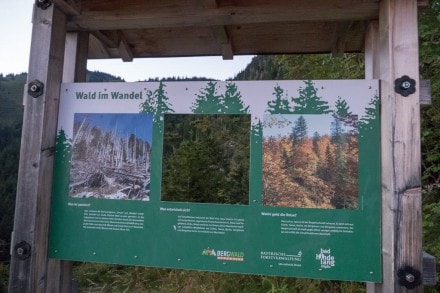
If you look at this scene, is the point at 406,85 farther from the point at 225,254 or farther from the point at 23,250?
the point at 23,250

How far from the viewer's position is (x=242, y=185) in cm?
206

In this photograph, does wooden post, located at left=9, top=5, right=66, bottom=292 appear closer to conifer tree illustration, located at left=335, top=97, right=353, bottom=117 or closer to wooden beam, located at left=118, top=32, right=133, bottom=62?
wooden beam, located at left=118, top=32, right=133, bottom=62

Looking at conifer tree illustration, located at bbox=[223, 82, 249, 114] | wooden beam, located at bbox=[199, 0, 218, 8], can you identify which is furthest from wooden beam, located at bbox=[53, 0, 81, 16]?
conifer tree illustration, located at bbox=[223, 82, 249, 114]

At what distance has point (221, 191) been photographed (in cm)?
220

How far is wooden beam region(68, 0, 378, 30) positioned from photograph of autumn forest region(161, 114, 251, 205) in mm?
543

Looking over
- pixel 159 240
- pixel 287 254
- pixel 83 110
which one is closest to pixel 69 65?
pixel 83 110

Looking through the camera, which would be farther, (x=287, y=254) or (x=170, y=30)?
(x=170, y=30)

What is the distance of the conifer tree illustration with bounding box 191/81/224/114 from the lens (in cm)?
188

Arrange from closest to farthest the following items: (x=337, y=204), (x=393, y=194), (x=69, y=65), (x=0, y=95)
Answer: (x=393, y=194), (x=337, y=204), (x=69, y=65), (x=0, y=95)

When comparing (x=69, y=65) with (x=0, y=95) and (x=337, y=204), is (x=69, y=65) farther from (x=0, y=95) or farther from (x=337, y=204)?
(x=0, y=95)

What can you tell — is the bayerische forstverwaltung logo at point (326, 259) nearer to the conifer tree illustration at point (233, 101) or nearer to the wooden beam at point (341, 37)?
the conifer tree illustration at point (233, 101)

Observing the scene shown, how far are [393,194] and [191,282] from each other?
12.6 ft

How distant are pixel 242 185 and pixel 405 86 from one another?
100cm

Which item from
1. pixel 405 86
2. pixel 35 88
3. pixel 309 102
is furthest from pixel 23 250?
pixel 405 86
